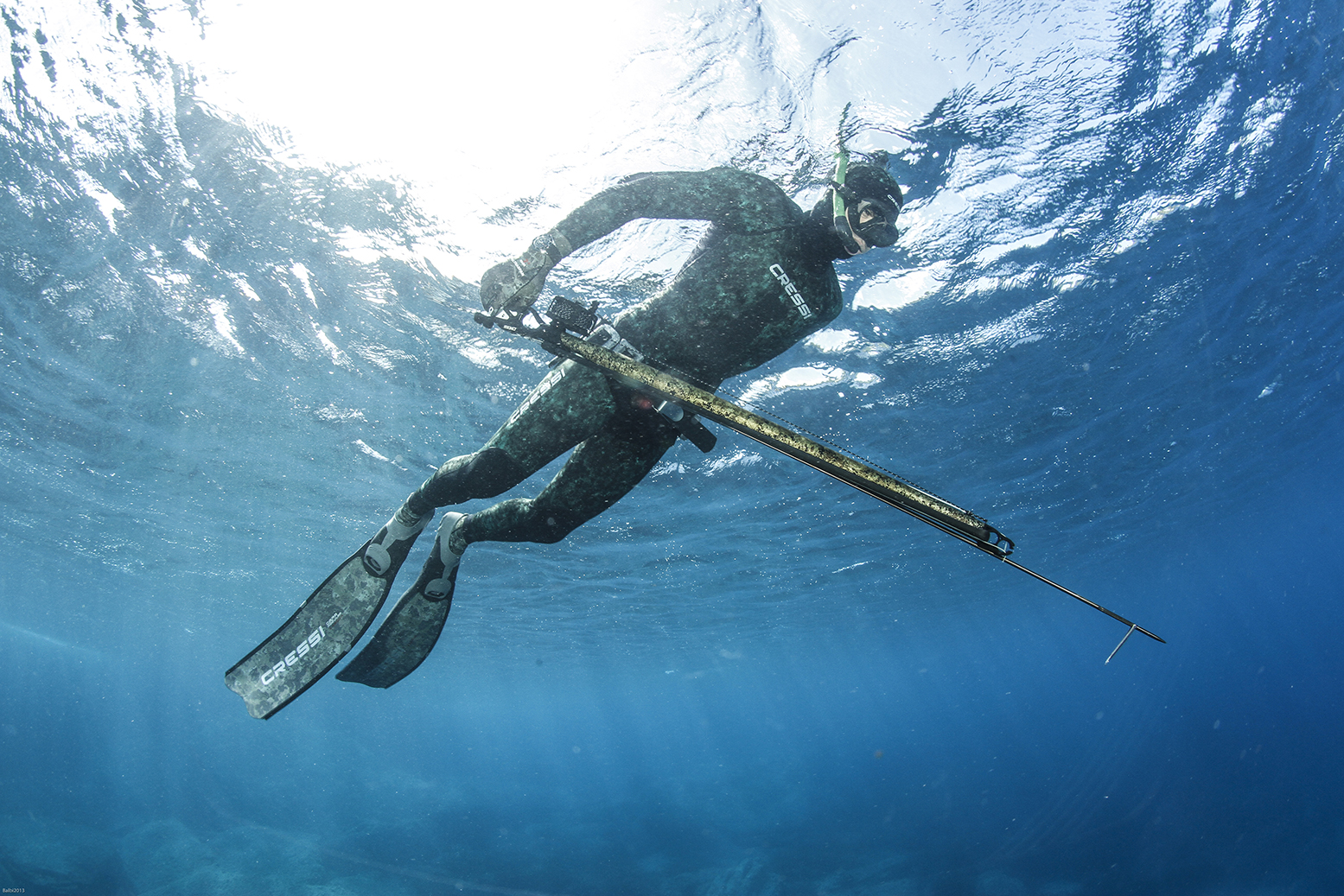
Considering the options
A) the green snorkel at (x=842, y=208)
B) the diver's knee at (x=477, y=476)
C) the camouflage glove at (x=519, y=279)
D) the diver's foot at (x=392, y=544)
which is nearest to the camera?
the camouflage glove at (x=519, y=279)

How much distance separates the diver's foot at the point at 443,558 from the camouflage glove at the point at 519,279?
6.25 feet

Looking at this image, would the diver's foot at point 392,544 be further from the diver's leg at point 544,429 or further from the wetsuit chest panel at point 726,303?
the wetsuit chest panel at point 726,303

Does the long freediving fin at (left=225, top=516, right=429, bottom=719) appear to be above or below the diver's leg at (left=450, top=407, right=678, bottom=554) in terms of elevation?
above

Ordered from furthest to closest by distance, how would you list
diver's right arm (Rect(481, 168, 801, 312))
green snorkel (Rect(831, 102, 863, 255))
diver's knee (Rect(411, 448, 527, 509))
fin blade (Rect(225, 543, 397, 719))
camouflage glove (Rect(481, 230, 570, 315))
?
→ fin blade (Rect(225, 543, 397, 719)) < diver's knee (Rect(411, 448, 527, 509)) < green snorkel (Rect(831, 102, 863, 255)) < diver's right arm (Rect(481, 168, 801, 312)) < camouflage glove (Rect(481, 230, 570, 315))

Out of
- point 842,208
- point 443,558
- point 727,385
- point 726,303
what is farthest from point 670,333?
point 727,385

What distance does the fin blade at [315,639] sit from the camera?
13.3 ft

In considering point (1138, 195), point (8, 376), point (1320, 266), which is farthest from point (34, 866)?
point (1320, 266)

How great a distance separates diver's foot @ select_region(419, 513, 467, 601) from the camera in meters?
4.11

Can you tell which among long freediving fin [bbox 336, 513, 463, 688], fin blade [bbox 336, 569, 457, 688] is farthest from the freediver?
fin blade [bbox 336, 569, 457, 688]

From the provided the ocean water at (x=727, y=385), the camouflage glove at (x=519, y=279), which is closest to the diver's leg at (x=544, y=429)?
the camouflage glove at (x=519, y=279)

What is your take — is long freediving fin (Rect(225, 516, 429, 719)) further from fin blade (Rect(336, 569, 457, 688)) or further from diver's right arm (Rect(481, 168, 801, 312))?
diver's right arm (Rect(481, 168, 801, 312))

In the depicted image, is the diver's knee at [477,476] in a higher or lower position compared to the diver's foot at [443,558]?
higher

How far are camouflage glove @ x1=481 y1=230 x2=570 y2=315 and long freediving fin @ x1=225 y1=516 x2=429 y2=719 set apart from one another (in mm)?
2048

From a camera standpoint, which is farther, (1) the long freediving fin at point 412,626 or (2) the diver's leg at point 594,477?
(1) the long freediving fin at point 412,626
